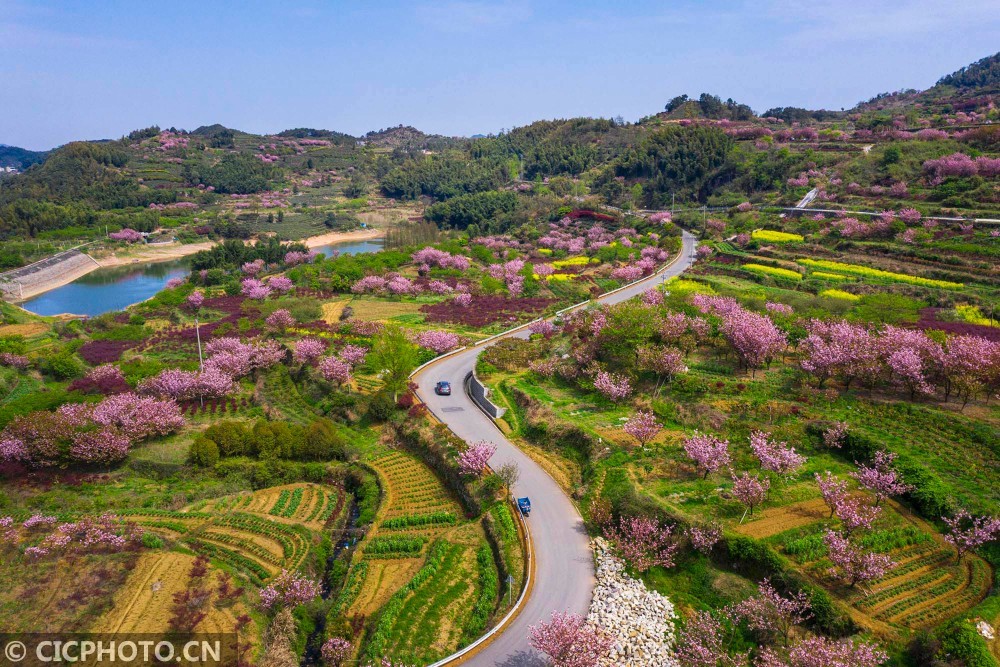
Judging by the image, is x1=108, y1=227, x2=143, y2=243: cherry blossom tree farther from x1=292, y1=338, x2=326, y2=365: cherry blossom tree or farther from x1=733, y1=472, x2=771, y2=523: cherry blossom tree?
x1=733, y1=472, x2=771, y2=523: cherry blossom tree

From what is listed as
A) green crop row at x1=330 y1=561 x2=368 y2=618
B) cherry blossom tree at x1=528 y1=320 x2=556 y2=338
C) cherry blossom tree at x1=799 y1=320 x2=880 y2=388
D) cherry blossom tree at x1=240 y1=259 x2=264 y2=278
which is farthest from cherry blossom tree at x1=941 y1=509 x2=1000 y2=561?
cherry blossom tree at x1=240 y1=259 x2=264 y2=278

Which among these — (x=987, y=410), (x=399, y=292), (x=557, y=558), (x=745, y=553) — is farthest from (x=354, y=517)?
(x=399, y=292)

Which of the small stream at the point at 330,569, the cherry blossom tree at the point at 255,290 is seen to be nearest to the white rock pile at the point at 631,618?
the small stream at the point at 330,569

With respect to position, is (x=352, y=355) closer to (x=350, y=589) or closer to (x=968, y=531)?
(x=350, y=589)

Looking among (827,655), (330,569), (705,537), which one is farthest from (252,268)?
(827,655)

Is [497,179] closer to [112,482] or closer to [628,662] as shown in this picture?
[112,482]

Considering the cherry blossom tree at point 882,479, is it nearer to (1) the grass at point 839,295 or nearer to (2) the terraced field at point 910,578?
(2) the terraced field at point 910,578
